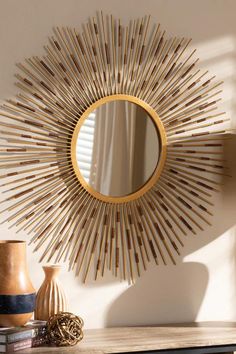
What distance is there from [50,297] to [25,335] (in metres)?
0.22

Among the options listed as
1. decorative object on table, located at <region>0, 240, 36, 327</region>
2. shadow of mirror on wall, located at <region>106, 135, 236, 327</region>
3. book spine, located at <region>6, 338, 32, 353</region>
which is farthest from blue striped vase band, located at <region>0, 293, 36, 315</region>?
shadow of mirror on wall, located at <region>106, 135, 236, 327</region>

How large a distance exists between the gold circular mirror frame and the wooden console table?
20.6 inches

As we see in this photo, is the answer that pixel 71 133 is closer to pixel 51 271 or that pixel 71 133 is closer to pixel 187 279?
pixel 51 271

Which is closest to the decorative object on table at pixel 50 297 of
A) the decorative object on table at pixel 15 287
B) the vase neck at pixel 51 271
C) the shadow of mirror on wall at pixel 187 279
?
the vase neck at pixel 51 271

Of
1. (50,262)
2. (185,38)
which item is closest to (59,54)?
(185,38)

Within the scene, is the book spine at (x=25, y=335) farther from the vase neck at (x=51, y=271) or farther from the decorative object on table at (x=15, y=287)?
the vase neck at (x=51, y=271)

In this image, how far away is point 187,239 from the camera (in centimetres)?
296

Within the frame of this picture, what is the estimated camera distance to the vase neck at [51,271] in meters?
2.56

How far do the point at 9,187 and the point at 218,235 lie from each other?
3.13 ft

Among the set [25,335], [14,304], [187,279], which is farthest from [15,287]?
[187,279]

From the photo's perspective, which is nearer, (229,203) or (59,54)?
(59,54)

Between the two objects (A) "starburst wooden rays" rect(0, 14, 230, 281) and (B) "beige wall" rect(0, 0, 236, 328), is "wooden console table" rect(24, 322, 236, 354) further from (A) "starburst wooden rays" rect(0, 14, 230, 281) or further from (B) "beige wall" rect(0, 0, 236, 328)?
(A) "starburst wooden rays" rect(0, 14, 230, 281)

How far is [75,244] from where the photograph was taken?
275 centimetres

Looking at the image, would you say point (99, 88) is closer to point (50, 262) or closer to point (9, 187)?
point (9, 187)
